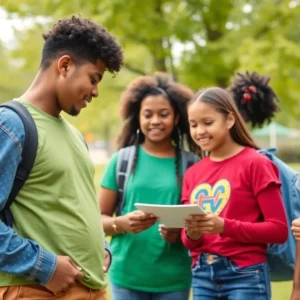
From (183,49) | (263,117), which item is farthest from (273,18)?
(263,117)

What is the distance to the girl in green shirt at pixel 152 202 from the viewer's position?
4.16m

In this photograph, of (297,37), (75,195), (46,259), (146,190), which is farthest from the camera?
(297,37)

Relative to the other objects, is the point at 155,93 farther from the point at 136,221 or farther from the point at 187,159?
the point at 136,221

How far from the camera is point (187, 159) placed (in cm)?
437

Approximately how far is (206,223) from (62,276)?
3.68 ft

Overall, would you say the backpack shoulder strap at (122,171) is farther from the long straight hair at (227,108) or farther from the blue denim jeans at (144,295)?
the long straight hair at (227,108)

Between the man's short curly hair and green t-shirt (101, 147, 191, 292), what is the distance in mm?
1355

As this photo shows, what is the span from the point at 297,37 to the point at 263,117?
6.87 m

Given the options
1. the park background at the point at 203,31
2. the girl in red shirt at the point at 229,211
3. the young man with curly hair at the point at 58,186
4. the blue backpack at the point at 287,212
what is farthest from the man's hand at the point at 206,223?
the park background at the point at 203,31

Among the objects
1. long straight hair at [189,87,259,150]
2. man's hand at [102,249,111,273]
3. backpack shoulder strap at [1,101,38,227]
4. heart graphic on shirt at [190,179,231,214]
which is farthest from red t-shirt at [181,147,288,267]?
backpack shoulder strap at [1,101,38,227]

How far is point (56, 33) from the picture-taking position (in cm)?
300

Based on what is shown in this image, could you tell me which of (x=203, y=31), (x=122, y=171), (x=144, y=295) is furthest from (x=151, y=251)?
(x=203, y=31)

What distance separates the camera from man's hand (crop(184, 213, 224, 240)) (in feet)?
11.7

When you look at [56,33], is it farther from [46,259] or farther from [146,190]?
[146,190]
